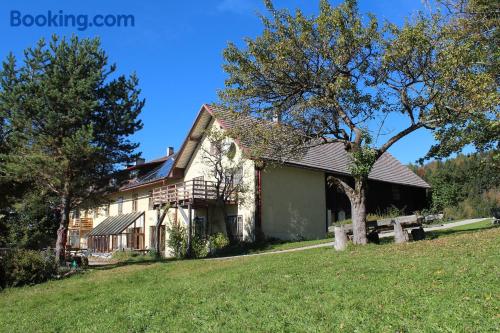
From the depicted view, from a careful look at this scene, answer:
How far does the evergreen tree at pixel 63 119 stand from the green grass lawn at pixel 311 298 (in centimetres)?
817

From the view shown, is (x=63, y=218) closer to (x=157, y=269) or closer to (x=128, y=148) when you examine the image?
(x=128, y=148)

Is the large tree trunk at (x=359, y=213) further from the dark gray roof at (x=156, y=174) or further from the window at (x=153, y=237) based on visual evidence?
the dark gray roof at (x=156, y=174)

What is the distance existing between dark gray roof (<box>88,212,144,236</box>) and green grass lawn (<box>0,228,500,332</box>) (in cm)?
2270

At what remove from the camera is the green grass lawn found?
663 cm

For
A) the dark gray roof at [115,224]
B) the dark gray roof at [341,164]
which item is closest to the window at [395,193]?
the dark gray roof at [341,164]

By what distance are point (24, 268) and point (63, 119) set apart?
7.23 m

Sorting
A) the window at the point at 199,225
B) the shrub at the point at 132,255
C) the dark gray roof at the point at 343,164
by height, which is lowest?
the shrub at the point at 132,255

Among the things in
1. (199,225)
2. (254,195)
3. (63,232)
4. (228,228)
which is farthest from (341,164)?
(63,232)

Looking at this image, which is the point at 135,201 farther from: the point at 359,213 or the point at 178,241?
the point at 359,213

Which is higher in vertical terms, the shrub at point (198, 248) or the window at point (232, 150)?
the window at point (232, 150)

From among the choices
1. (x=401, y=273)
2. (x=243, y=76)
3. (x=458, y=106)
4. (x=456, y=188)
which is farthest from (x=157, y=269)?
(x=456, y=188)

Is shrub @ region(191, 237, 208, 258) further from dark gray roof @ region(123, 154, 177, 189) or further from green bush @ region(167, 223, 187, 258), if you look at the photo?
dark gray roof @ region(123, 154, 177, 189)

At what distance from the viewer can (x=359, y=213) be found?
15609mm

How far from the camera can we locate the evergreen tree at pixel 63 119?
21.2 m
